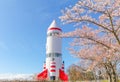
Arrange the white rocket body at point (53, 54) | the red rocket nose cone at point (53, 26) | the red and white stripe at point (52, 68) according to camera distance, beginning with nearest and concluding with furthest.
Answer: the red and white stripe at point (52, 68) < the white rocket body at point (53, 54) < the red rocket nose cone at point (53, 26)

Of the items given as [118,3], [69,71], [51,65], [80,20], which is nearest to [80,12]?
[80,20]

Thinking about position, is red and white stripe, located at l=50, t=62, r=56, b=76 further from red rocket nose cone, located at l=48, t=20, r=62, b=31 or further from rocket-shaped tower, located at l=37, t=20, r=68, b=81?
red rocket nose cone, located at l=48, t=20, r=62, b=31

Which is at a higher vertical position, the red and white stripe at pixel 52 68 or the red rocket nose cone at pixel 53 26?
the red rocket nose cone at pixel 53 26

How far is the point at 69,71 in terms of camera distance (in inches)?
1773

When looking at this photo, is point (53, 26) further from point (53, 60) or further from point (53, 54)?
point (53, 60)

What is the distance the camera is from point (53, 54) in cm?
2945

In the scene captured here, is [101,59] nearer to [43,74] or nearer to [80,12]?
[80,12]

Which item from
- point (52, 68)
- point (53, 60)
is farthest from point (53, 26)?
point (52, 68)

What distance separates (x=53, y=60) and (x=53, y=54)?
2.64ft

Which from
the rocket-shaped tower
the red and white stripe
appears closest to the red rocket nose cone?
the rocket-shaped tower

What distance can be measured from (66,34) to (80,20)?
183 cm

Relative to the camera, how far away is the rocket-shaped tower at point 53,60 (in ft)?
96.0

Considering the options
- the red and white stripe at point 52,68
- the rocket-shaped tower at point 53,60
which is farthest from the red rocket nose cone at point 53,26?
the red and white stripe at point 52,68

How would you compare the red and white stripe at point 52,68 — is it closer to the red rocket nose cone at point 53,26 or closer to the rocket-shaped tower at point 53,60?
the rocket-shaped tower at point 53,60
